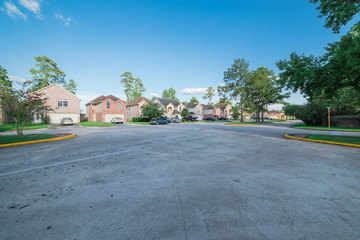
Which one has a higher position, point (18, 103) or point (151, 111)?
point (151, 111)

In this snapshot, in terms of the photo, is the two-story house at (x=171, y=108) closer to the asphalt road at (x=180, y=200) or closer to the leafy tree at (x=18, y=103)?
the leafy tree at (x=18, y=103)

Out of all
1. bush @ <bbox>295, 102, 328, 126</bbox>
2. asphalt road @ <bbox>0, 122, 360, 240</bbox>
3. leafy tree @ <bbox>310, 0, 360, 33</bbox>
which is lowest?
asphalt road @ <bbox>0, 122, 360, 240</bbox>

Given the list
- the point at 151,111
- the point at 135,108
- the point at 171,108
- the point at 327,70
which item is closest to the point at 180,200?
the point at 327,70

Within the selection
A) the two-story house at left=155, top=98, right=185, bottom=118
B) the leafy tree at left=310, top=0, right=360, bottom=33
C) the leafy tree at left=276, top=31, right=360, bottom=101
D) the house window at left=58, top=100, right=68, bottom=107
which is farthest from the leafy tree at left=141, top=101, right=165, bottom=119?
the leafy tree at left=310, top=0, right=360, bottom=33

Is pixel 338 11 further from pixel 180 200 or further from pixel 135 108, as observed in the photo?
pixel 135 108

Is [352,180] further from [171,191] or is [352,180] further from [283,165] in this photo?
[171,191]

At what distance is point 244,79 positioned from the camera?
1458 inches

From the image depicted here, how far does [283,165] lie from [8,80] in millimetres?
55573

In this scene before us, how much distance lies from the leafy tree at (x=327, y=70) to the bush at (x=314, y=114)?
1662 cm

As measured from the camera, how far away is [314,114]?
23062 millimetres

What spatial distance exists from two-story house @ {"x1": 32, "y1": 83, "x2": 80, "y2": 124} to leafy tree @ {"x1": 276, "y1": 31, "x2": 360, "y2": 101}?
37419 mm

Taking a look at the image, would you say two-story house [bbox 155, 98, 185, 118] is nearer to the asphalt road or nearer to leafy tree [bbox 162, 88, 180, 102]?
leafy tree [bbox 162, 88, 180, 102]

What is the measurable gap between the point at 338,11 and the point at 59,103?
4154 cm

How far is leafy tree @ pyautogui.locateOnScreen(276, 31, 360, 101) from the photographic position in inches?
309
